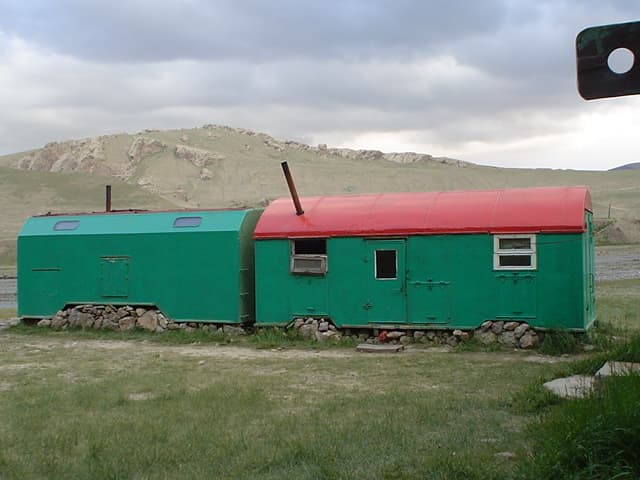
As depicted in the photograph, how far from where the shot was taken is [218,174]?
341ft

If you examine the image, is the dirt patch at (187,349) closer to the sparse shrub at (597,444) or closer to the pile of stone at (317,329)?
the pile of stone at (317,329)

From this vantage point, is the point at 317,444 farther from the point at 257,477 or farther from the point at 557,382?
the point at 557,382

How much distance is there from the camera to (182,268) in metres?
16.2

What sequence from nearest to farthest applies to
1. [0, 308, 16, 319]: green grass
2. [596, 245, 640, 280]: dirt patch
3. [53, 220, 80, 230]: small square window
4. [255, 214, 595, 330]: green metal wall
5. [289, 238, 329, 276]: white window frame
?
[255, 214, 595, 330]: green metal wall, [289, 238, 329, 276]: white window frame, [53, 220, 80, 230]: small square window, [0, 308, 16, 319]: green grass, [596, 245, 640, 280]: dirt patch

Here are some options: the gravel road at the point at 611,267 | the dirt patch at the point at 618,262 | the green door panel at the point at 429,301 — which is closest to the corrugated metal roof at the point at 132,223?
the green door panel at the point at 429,301

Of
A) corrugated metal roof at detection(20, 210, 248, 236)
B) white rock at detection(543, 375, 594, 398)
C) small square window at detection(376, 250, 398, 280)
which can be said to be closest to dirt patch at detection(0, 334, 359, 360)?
small square window at detection(376, 250, 398, 280)

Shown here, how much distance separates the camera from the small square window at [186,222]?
53.8 ft

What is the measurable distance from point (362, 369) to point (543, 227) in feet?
13.4

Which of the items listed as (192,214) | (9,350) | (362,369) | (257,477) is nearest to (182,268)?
(192,214)

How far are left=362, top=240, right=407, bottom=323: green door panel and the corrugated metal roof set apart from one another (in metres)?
2.96

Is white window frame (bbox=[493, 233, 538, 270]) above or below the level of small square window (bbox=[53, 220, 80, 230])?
below

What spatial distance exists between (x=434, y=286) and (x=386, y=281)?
911mm

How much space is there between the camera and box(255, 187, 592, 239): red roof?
1347 centimetres

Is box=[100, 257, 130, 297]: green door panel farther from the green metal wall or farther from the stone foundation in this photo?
the green metal wall
